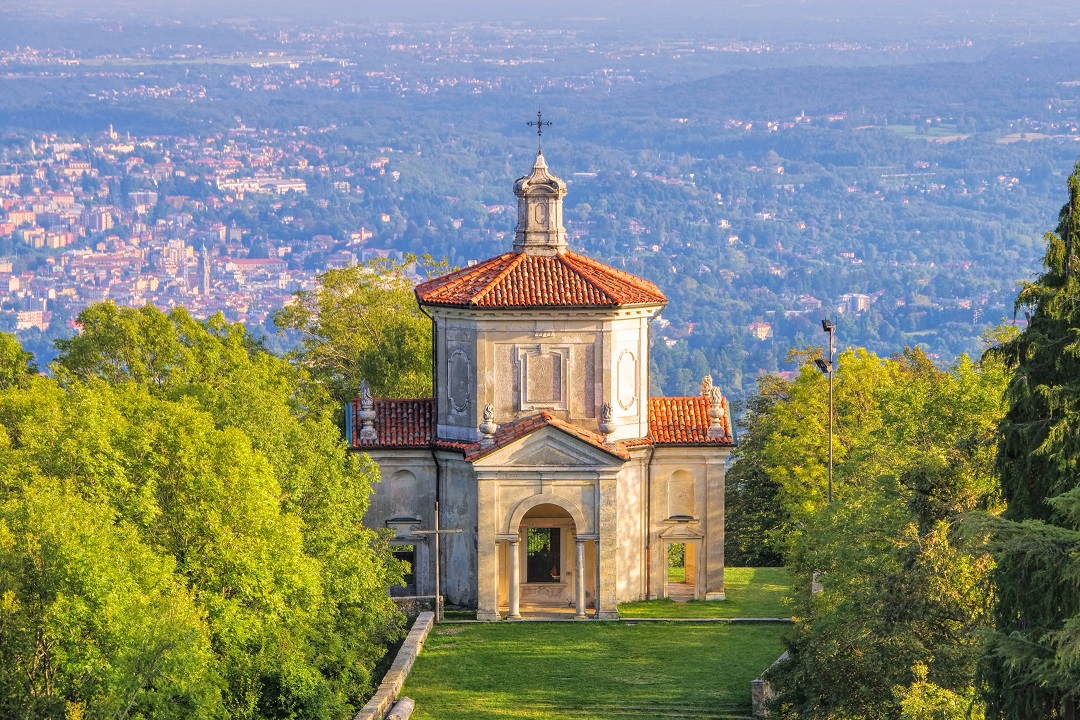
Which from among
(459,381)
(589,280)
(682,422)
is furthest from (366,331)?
(589,280)

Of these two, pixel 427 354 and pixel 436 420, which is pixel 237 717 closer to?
pixel 436 420

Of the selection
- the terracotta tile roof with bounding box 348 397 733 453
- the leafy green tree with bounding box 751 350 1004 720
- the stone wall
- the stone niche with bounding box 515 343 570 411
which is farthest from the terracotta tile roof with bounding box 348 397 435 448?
the stone wall

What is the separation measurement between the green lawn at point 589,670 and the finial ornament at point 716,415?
5.44 m

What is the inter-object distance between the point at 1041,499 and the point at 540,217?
82.7ft

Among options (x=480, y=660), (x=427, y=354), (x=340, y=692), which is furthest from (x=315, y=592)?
(x=427, y=354)

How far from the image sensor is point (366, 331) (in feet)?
235

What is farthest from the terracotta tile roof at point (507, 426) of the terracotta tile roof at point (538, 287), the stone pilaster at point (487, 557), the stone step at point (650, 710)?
the stone step at point (650, 710)

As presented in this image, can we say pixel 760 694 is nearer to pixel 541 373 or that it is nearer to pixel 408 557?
pixel 541 373

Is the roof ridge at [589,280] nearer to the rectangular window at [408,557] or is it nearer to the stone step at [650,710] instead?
the rectangular window at [408,557]

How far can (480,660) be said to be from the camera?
44.8 m

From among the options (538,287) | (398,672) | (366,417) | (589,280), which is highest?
(589,280)

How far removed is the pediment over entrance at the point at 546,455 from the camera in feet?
159

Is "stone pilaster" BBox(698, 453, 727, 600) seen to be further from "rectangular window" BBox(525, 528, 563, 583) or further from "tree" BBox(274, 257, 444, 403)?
"tree" BBox(274, 257, 444, 403)

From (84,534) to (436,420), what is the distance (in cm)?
1785
